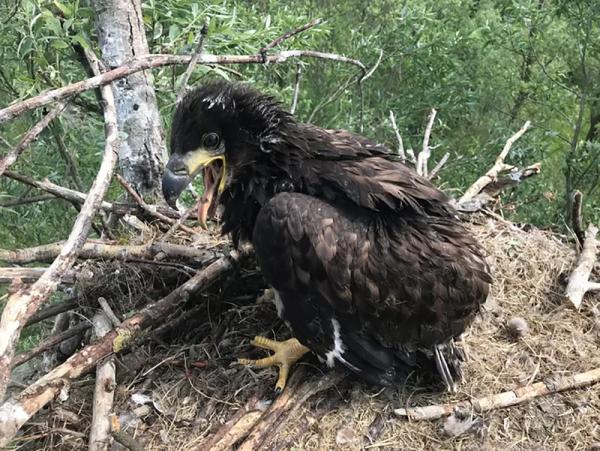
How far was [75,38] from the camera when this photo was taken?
350cm

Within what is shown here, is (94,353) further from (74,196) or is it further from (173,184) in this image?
(74,196)

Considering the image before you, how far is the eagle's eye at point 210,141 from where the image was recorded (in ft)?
10.1

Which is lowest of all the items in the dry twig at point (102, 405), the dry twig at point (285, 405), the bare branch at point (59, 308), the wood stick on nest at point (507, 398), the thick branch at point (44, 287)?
the wood stick on nest at point (507, 398)

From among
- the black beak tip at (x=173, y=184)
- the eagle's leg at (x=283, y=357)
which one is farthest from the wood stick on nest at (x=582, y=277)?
the black beak tip at (x=173, y=184)

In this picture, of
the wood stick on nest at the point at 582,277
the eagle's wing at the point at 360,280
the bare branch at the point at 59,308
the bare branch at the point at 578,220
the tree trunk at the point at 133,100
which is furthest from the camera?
the bare branch at the point at 578,220

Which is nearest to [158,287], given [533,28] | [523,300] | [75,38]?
[75,38]

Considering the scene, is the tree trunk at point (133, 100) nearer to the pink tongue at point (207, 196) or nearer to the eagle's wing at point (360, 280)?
the pink tongue at point (207, 196)

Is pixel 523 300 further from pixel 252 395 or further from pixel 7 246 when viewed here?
pixel 7 246

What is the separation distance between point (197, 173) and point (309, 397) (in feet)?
4.09

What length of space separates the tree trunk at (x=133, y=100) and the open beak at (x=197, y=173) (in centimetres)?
82

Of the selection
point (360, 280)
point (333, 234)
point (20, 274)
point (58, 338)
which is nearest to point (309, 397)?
point (360, 280)

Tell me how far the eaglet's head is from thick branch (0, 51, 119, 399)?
13.4 inches

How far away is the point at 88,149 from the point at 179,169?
2.83 meters

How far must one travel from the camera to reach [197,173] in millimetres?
3105
